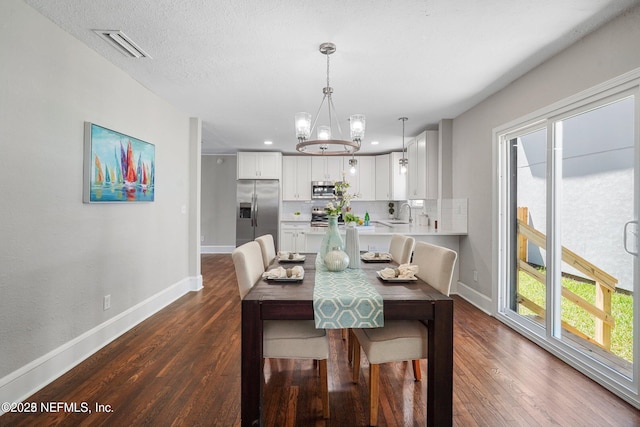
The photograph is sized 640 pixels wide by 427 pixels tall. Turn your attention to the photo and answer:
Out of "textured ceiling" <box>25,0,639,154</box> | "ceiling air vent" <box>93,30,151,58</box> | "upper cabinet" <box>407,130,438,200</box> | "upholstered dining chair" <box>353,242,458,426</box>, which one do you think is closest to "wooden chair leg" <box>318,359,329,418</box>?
"upholstered dining chair" <box>353,242,458,426</box>

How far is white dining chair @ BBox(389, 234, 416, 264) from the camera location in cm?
270

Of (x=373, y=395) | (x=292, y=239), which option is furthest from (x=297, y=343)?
(x=292, y=239)

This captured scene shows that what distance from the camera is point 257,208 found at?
6.79 metres

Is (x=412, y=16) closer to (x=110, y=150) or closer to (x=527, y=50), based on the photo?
(x=527, y=50)

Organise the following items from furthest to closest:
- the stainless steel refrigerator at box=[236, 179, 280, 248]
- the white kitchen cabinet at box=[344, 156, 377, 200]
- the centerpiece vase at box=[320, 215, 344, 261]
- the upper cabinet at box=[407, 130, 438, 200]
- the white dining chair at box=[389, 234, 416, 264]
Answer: the white kitchen cabinet at box=[344, 156, 377, 200] → the stainless steel refrigerator at box=[236, 179, 280, 248] → the upper cabinet at box=[407, 130, 438, 200] → the white dining chair at box=[389, 234, 416, 264] → the centerpiece vase at box=[320, 215, 344, 261]

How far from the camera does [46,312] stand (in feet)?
7.27

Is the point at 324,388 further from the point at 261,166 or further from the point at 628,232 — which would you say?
the point at 261,166

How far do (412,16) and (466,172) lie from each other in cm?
254

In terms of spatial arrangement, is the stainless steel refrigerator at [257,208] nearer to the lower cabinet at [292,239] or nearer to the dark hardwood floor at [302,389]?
the lower cabinet at [292,239]

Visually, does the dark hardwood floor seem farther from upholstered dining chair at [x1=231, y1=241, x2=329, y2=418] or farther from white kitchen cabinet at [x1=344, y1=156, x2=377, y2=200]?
white kitchen cabinet at [x1=344, y1=156, x2=377, y2=200]

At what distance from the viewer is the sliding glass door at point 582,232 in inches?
84.7

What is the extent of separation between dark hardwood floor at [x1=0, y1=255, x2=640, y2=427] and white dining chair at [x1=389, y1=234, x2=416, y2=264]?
0.82 metres

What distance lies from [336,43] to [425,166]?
2881mm

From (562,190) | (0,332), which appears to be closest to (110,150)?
(0,332)
